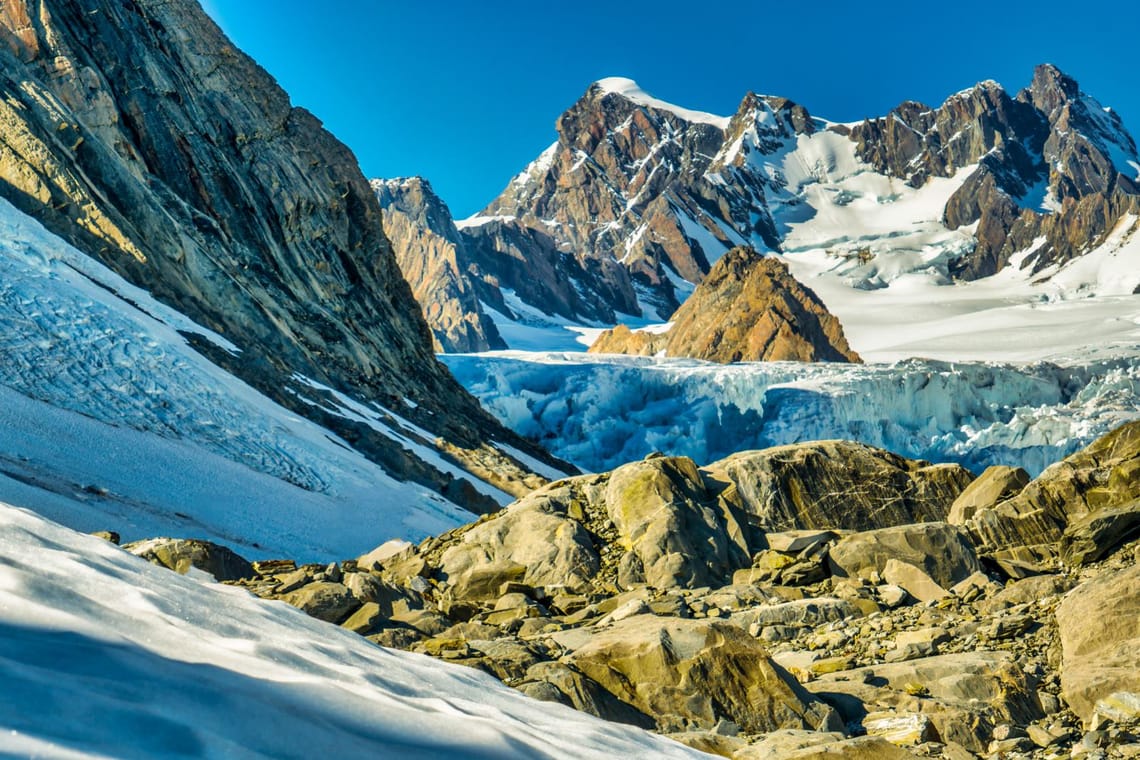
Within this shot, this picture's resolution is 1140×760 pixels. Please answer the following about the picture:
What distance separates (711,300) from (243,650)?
17136 cm

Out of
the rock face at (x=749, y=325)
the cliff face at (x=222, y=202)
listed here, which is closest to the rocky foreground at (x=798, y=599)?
the cliff face at (x=222, y=202)

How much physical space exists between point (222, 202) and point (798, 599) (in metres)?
49.3

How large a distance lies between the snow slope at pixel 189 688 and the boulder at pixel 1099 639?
485 centimetres

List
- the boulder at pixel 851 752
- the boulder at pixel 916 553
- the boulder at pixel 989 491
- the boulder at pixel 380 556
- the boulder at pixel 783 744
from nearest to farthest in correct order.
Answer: the boulder at pixel 851 752 → the boulder at pixel 783 744 → the boulder at pixel 916 553 → the boulder at pixel 380 556 → the boulder at pixel 989 491

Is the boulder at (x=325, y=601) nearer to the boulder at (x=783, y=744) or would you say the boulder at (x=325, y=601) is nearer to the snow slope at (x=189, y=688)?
the snow slope at (x=189, y=688)

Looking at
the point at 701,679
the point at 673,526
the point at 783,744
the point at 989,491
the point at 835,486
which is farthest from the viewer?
the point at 835,486

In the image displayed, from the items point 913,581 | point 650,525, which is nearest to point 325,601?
point 650,525

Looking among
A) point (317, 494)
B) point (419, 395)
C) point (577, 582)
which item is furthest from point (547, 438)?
point (577, 582)

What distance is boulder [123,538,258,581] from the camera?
45.4 feet

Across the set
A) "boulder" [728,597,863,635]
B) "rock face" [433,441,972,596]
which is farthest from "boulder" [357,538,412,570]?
"boulder" [728,597,863,635]

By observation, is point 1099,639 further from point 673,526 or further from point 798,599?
point 673,526

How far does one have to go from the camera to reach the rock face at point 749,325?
156500 millimetres

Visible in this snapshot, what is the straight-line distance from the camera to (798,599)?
1498 cm

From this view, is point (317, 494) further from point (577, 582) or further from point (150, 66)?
point (150, 66)
